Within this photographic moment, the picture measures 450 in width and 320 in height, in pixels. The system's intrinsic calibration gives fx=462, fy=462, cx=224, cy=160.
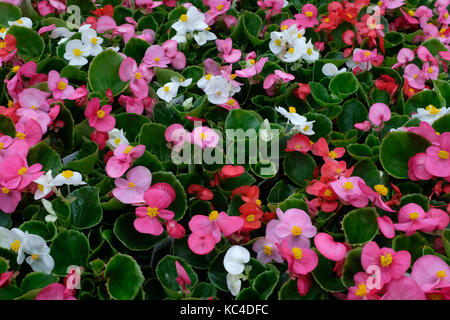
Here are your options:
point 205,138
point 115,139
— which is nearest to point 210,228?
point 205,138

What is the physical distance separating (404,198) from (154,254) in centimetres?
43

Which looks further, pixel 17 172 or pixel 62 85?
pixel 62 85

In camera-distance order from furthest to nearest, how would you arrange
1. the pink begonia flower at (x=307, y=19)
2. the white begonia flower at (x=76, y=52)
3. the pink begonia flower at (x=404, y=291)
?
1. the pink begonia flower at (x=307, y=19)
2. the white begonia flower at (x=76, y=52)
3. the pink begonia flower at (x=404, y=291)

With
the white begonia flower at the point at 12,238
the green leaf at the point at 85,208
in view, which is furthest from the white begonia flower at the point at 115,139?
the white begonia flower at the point at 12,238

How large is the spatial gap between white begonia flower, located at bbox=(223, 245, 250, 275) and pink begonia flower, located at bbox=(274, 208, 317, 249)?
2.3 inches

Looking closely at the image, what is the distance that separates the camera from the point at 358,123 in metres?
0.97

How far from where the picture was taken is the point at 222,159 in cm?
83

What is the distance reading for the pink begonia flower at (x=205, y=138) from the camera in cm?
81

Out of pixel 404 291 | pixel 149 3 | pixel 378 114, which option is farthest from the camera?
pixel 149 3

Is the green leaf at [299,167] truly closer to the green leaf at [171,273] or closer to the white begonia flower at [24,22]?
the green leaf at [171,273]

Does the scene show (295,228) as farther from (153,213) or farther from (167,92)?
(167,92)

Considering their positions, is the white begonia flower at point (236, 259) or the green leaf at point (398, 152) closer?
the white begonia flower at point (236, 259)

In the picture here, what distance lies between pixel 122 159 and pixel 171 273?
21 centimetres

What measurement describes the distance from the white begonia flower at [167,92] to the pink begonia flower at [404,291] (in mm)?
562
